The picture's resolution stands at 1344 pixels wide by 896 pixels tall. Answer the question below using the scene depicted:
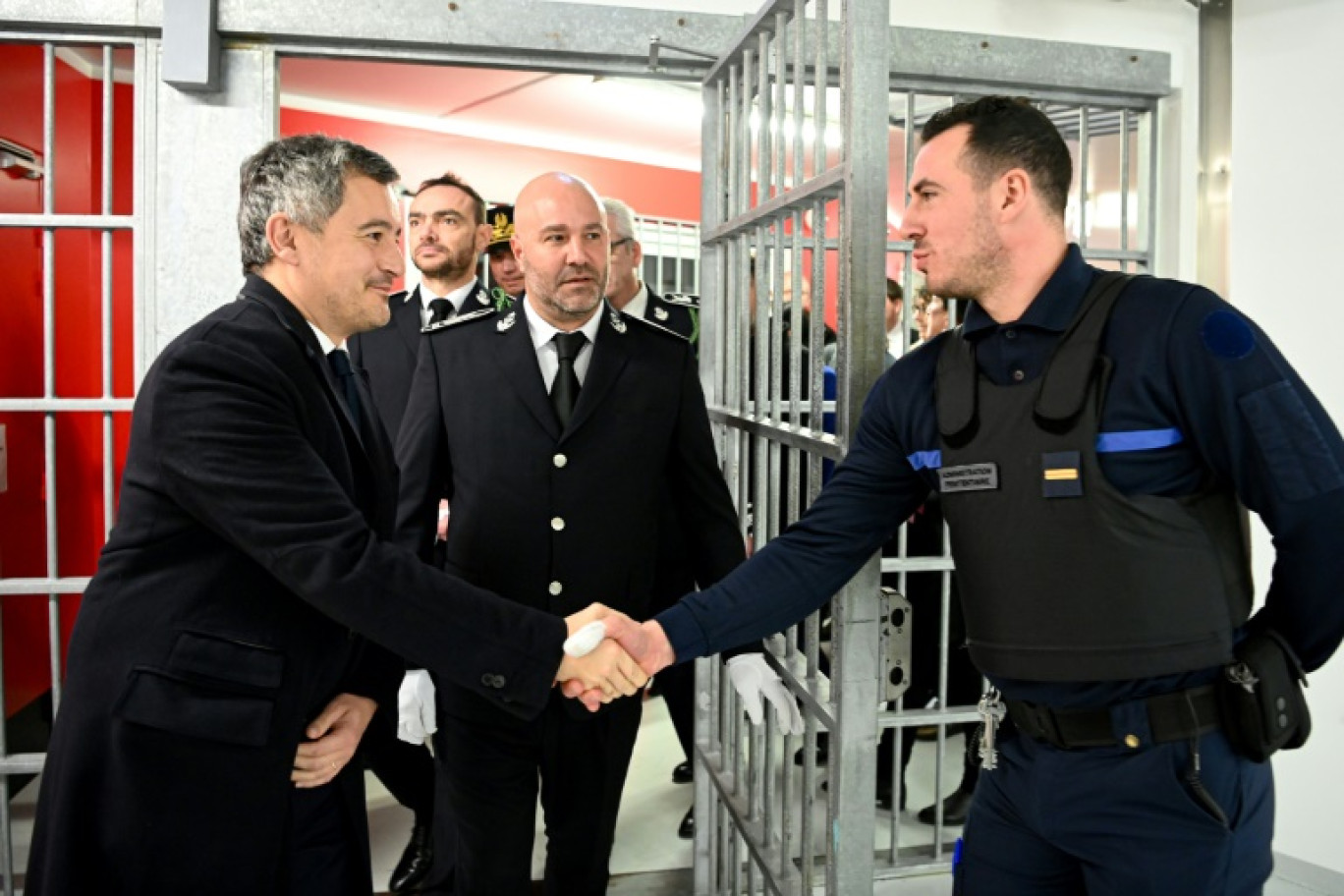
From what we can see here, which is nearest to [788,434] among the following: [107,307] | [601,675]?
[601,675]

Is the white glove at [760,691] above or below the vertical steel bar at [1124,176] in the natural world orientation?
below

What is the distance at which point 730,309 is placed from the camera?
263cm

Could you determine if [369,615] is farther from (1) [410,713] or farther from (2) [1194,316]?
(2) [1194,316]

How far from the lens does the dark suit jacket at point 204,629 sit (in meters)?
1.49

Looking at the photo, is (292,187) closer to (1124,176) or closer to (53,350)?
(53,350)

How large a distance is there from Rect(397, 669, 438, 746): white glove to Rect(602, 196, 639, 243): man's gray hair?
181cm

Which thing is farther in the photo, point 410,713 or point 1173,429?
point 410,713

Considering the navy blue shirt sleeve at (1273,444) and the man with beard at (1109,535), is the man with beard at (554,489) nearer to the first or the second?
the man with beard at (1109,535)

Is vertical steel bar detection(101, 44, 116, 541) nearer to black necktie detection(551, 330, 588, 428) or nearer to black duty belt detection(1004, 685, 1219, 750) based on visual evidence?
black necktie detection(551, 330, 588, 428)

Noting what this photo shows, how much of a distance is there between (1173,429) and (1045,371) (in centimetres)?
21

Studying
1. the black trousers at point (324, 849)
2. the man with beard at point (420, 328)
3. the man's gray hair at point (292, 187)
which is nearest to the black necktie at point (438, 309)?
the man with beard at point (420, 328)

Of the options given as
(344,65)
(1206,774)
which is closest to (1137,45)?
(1206,774)

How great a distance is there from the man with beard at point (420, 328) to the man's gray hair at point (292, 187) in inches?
49.0

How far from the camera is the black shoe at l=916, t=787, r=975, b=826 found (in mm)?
3674
